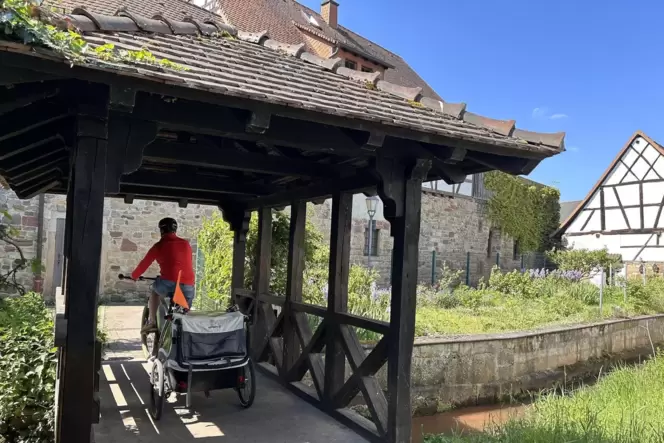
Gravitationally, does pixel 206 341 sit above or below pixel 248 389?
above

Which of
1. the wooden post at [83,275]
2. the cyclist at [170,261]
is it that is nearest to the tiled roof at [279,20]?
the cyclist at [170,261]

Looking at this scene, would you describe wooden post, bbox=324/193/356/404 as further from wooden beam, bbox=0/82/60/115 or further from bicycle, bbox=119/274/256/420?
wooden beam, bbox=0/82/60/115

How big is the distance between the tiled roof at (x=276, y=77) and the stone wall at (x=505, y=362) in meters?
4.12

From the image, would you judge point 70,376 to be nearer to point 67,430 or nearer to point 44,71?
point 67,430

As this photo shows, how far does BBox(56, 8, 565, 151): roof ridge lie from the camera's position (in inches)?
132

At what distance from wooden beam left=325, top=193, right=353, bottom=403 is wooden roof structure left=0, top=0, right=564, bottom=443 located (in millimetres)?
12

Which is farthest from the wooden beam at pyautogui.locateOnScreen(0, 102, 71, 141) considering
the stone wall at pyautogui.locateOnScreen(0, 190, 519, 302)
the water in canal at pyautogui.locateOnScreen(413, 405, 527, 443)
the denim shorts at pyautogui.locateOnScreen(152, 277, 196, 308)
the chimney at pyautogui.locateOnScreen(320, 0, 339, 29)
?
the chimney at pyautogui.locateOnScreen(320, 0, 339, 29)

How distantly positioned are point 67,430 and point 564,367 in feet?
29.7

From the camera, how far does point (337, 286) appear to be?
16.0 ft

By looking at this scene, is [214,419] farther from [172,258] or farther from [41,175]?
[41,175]

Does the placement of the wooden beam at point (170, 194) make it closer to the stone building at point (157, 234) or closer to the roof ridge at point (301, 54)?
the roof ridge at point (301, 54)

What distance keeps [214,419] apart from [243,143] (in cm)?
233

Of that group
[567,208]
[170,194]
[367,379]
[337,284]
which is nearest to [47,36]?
[337,284]

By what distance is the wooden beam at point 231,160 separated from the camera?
3955mm
